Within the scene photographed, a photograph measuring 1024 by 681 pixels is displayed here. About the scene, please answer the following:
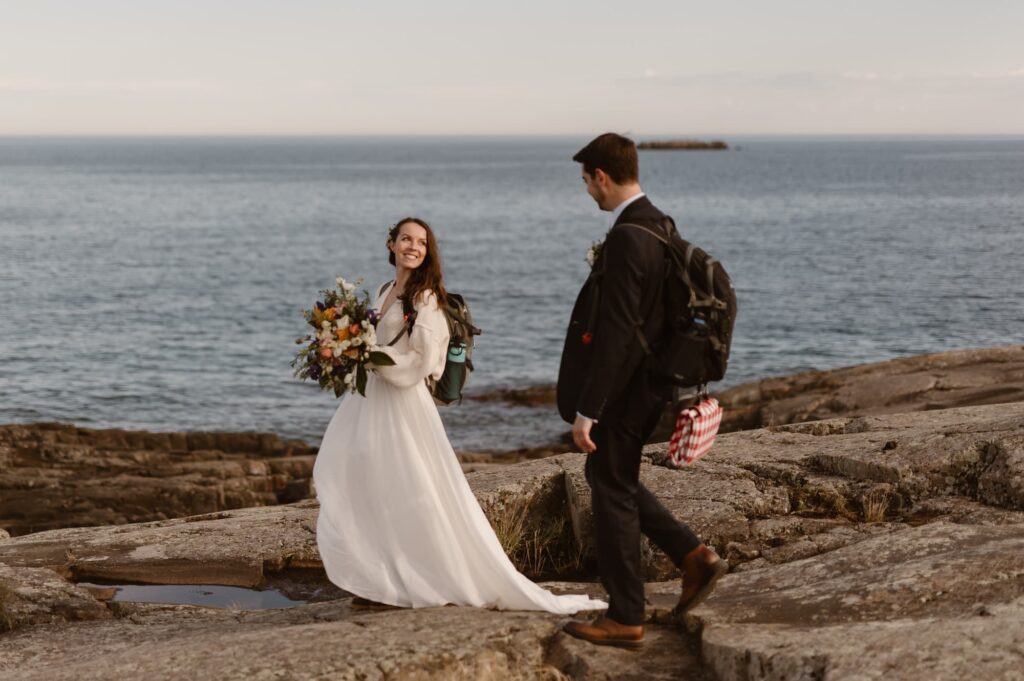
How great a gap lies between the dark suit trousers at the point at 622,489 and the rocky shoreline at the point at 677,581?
0.99 ft

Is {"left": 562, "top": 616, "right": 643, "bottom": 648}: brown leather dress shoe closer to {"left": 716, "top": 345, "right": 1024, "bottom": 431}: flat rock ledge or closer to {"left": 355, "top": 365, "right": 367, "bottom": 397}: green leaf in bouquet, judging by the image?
{"left": 355, "top": 365, "right": 367, "bottom": 397}: green leaf in bouquet

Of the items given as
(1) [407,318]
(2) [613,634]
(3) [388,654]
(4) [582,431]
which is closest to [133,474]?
(1) [407,318]

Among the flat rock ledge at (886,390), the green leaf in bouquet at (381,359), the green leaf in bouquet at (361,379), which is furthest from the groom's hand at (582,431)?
the flat rock ledge at (886,390)

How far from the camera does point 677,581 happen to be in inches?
265

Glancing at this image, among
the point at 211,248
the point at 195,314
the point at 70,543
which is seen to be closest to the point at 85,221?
the point at 211,248

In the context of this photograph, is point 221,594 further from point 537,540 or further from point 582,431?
point 582,431

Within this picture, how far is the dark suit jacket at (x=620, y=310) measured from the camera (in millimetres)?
4973

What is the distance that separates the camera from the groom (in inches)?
197

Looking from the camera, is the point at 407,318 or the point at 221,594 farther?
the point at 221,594

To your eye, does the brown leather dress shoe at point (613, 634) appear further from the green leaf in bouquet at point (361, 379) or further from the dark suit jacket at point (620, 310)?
the green leaf in bouquet at point (361, 379)

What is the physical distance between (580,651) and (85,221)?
263 feet

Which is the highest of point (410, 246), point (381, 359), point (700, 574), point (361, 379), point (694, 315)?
point (410, 246)

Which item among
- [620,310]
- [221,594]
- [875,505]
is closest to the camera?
[620,310]

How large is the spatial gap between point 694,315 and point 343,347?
208cm
